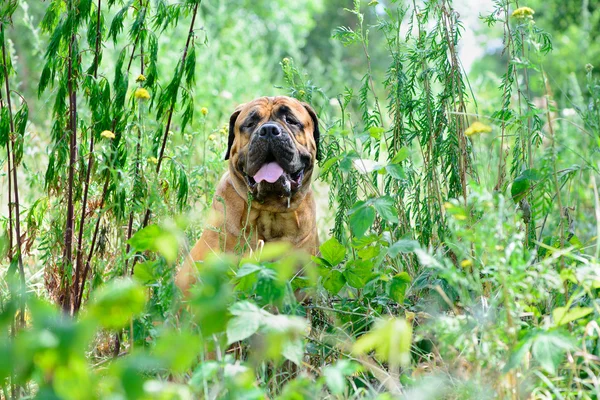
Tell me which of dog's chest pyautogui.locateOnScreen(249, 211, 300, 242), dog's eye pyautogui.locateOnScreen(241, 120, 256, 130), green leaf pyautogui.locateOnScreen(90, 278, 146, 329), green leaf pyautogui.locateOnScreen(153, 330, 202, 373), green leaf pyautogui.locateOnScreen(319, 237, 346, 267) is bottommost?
dog's chest pyautogui.locateOnScreen(249, 211, 300, 242)

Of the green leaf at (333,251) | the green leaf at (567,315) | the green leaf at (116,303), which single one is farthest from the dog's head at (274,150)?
the green leaf at (116,303)

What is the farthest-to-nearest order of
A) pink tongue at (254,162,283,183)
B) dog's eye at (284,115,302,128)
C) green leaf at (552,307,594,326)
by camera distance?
dog's eye at (284,115,302,128) → pink tongue at (254,162,283,183) → green leaf at (552,307,594,326)

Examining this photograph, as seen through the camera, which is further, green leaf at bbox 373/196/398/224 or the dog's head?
the dog's head

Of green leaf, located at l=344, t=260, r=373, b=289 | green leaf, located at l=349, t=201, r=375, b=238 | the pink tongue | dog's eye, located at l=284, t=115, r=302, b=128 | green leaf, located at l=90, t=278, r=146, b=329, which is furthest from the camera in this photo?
dog's eye, located at l=284, t=115, r=302, b=128

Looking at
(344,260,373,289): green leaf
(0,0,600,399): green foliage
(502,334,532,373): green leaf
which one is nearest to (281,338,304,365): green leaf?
(0,0,600,399): green foliage

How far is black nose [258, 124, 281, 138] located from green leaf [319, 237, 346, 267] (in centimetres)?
103

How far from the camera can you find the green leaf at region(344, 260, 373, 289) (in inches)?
117

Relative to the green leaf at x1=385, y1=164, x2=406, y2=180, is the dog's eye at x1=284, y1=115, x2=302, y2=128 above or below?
below

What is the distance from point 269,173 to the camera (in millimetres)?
3867

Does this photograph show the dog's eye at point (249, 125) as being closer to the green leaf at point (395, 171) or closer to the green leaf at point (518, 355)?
the green leaf at point (395, 171)

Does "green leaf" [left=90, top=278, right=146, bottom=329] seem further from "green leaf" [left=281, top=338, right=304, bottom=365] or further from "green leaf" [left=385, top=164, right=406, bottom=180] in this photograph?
"green leaf" [left=385, top=164, right=406, bottom=180]

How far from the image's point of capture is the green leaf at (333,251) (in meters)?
2.99

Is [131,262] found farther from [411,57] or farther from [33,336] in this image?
[33,336]

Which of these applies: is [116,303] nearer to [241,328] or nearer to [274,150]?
[241,328]
